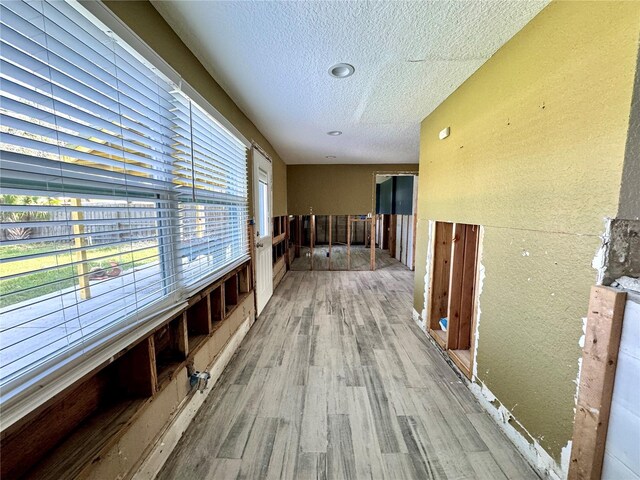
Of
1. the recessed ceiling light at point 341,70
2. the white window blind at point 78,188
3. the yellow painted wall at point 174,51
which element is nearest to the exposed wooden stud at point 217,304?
the white window blind at point 78,188

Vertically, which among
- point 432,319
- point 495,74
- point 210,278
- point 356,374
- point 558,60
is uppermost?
point 495,74

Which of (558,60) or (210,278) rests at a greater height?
(558,60)

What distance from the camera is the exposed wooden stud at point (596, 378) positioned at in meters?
0.93

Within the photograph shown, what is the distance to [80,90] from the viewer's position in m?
0.87

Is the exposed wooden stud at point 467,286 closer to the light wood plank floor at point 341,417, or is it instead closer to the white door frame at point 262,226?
the light wood plank floor at point 341,417

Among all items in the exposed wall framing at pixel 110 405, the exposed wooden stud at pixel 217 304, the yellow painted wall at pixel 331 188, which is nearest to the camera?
the exposed wall framing at pixel 110 405

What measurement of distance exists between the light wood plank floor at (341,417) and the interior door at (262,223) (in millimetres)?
701

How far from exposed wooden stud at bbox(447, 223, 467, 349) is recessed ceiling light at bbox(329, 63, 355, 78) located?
4.84ft

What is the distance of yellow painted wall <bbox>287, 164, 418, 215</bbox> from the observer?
17.5 ft

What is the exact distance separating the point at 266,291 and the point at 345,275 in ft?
7.21

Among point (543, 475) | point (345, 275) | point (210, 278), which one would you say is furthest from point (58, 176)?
point (345, 275)

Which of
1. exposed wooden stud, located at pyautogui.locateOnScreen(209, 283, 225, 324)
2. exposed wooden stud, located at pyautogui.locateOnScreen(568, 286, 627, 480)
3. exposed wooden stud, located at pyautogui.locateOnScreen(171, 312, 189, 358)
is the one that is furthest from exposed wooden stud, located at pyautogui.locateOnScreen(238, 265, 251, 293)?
exposed wooden stud, located at pyautogui.locateOnScreen(568, 286, 627, 480)

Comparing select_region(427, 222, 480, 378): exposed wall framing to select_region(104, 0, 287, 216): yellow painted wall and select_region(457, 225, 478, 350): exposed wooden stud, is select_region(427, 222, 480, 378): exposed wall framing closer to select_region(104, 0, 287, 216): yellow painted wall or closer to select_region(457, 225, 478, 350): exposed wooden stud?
select_region(457, 225, 478, 350): exposed wooden stud

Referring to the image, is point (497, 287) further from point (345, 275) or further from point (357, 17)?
point (345, 275)
